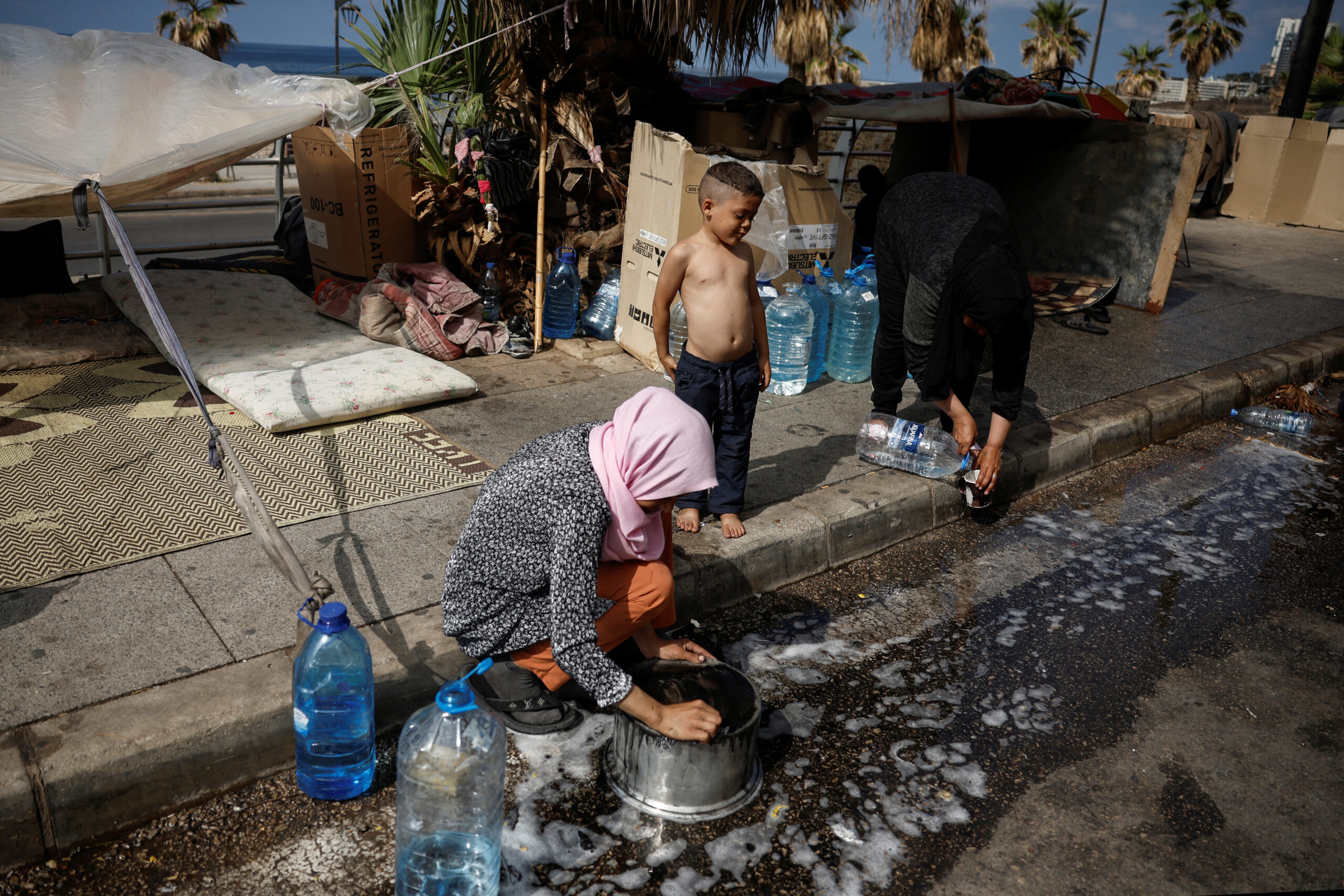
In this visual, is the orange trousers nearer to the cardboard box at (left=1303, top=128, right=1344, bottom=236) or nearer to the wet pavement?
the wet pavement

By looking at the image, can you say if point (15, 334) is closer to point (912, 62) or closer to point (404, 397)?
point (404, 397)

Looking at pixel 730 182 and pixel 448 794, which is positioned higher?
pixel 730 182

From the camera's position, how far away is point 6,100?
456cm

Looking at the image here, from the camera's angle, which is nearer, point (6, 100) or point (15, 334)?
point (6, 100)

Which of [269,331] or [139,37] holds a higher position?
[139,37]

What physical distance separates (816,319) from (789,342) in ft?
1.17

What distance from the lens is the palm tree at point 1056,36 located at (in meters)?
39.9

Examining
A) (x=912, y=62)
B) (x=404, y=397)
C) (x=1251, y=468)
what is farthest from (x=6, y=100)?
(x=912, y=62)

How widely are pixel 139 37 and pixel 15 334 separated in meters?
1.94

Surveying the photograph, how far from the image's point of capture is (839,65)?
3291cm

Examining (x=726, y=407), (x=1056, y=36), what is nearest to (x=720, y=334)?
(x=726, y=407)

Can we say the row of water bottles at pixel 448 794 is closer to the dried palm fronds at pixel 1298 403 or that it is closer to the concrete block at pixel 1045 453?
the concrete block at pixel 1045 453

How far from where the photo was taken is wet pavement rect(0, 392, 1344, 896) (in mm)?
2225

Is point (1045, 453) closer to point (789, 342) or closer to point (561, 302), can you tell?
point (789, 342)
